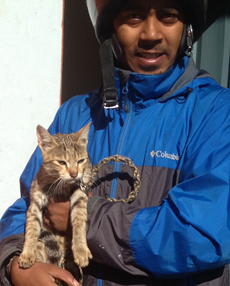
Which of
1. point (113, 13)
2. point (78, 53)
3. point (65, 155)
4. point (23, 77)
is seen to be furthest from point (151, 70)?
point (78, 53)

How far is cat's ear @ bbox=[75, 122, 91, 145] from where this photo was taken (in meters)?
1.89

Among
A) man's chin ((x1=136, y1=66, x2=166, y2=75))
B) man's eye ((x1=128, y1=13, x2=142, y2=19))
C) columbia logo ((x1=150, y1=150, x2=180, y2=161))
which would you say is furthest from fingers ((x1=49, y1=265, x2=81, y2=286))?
man's eye ((x1=128, y1=13, x2=142, y2=19))

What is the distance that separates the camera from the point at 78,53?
3881 mm

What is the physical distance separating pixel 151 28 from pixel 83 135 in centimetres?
76

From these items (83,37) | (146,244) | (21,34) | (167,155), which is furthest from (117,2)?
(83,37)

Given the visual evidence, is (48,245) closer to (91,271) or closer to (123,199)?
(91,271)

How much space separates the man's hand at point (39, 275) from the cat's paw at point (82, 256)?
0.08m

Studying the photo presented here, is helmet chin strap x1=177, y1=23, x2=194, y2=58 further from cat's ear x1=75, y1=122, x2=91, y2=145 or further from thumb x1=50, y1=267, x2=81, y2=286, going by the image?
thumb x1=50, y1=267, x2=81, y2=286

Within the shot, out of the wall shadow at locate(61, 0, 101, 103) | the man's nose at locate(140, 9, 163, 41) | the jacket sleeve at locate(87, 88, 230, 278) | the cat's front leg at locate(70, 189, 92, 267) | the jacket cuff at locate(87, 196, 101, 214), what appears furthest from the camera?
the wall shadow at locate(61, 0, 101, 103)

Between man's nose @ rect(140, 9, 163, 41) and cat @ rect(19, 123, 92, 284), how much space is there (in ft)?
2.05

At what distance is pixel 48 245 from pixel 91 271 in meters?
0.40

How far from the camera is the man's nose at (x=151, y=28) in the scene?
66.8 inches

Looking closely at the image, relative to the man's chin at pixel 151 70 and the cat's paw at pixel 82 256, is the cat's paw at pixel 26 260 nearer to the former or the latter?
the cat's paw at pixel 82 256

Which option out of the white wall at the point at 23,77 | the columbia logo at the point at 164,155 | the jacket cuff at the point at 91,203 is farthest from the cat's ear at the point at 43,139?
the white wall at the point at 23,77
